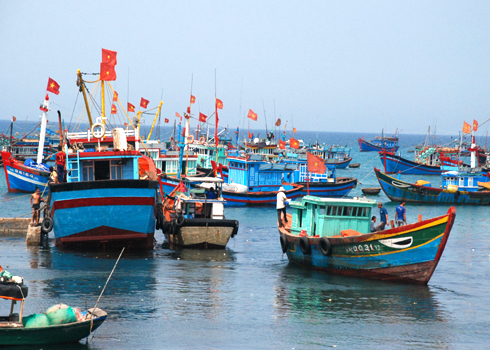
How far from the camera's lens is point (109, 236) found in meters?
25.1

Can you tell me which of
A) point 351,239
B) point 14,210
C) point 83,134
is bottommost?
point 14,210

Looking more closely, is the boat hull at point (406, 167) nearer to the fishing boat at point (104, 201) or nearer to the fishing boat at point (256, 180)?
the fishing boat at point (256, 180)

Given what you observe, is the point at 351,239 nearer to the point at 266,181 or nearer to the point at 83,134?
the point at 83,134

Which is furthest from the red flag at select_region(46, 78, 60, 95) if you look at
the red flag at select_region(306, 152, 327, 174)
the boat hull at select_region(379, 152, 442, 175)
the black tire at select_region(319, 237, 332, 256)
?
the boat hull at select_region(379, 152, 442, 175)

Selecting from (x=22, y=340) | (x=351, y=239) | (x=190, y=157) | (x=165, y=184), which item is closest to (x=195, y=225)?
(x=351, y=239)

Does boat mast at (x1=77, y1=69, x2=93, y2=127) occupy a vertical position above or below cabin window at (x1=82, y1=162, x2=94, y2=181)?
above

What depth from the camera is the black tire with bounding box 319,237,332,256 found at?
69.7 ft

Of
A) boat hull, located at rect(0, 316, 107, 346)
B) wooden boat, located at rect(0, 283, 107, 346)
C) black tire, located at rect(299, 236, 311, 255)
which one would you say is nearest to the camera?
wooden boat, located at rect(0, 283, 107, 346)

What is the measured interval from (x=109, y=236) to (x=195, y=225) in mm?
3994

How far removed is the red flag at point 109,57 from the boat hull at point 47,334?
18386 mm

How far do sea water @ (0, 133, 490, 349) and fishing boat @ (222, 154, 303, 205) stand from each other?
63.2 feet

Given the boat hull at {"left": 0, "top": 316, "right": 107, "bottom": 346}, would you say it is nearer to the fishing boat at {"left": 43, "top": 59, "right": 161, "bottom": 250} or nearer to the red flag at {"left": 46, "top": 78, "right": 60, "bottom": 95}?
the fishing boat at {"left": 43, "top": 59, "right": 161, "bottom": 250}

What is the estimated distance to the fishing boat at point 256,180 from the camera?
4756cm

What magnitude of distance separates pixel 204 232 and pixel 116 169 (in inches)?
194
